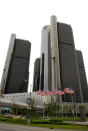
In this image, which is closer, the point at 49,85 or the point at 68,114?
the point at 68,114

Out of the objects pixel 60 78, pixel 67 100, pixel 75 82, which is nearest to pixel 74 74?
pixel 75 82

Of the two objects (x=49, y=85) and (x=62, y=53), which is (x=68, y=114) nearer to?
(x=49, y=85)

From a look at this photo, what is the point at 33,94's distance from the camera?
172 m

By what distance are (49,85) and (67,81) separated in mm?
32219

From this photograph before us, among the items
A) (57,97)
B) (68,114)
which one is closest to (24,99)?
(57,97)

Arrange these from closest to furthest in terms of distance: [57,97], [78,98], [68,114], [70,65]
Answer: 1. [68,114]
2. [57,97]
3. [78,98]
4. [70,65]

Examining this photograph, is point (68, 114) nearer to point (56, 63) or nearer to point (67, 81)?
point (67, 81)

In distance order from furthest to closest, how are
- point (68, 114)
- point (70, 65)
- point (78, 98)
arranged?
point (70, 65)
point (78, 98)
point (68, 114)

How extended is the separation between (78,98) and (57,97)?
111ft

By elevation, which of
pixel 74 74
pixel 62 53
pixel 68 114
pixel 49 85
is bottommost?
pixel 68 114

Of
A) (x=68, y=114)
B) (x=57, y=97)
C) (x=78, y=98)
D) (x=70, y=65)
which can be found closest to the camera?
(x=68, y=114)

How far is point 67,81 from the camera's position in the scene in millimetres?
178875

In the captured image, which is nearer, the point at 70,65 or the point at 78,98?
the point at 78,98

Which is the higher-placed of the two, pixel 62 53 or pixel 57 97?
pixel 62 53
